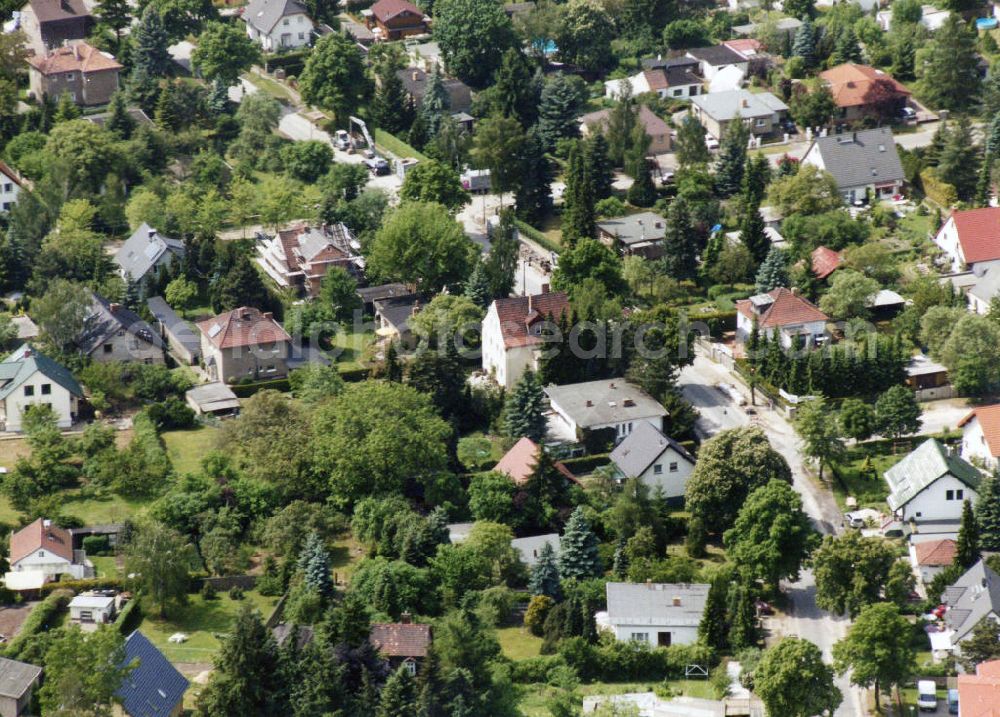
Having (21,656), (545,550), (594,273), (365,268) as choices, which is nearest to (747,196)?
(594,273)

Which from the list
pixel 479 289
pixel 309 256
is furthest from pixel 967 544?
pixel 309 256

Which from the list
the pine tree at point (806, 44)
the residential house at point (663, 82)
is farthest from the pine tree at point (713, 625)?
the pine tree at point (806, 44)

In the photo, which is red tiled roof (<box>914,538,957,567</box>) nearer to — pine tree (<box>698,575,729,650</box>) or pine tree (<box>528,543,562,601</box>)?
pine tree (<box>698,575,729,650</box>)

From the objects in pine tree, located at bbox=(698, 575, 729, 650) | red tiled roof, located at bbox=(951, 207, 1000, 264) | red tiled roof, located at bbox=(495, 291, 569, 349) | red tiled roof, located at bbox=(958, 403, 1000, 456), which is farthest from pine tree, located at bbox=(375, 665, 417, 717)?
red tiled roof, located at bbox=(951, 207, 1000, 264)

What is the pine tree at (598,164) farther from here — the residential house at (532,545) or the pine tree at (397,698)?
the pine tree at (397,698)

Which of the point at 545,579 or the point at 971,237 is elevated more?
the point at 545,579

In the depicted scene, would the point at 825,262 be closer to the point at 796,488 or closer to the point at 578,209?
the point at 578,209
